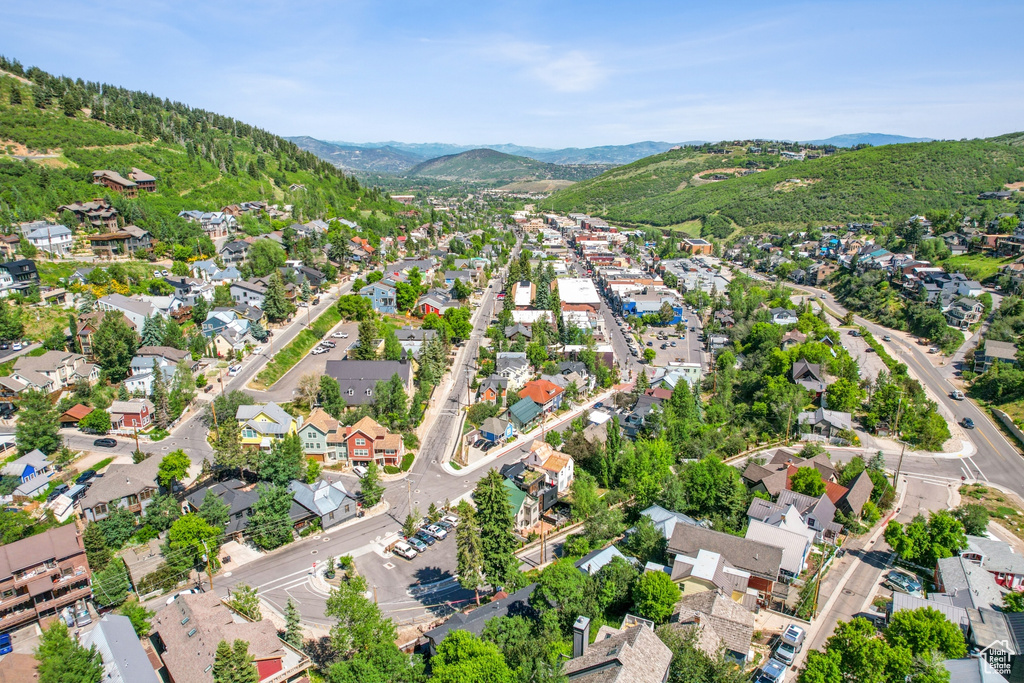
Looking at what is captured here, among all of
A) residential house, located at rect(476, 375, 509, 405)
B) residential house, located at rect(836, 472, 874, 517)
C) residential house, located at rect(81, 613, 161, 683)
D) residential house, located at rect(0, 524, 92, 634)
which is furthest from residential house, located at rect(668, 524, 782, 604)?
residential house, located at rect(0, 524, 92, 634)

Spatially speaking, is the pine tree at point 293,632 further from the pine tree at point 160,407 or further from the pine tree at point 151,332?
the pine tree at point 151,332

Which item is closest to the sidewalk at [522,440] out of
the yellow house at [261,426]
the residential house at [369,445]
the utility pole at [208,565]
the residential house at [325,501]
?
the residential house at [369,445]

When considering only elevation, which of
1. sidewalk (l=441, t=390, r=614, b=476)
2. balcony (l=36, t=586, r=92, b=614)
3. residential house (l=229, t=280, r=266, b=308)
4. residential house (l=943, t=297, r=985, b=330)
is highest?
residential house (l=229, t=280, r=266, b=308)

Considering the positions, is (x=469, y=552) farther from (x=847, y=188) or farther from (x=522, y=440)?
(x=847, y=188)

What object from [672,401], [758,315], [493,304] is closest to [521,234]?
[493,304]

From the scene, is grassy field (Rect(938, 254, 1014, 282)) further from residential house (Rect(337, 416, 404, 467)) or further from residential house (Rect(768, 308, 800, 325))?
residential house (Rect(337, 416, 404, 467))

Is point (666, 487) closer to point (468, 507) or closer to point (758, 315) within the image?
point (468, 507)

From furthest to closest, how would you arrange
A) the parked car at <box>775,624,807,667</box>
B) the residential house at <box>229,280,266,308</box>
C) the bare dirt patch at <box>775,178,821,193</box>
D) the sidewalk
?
the bare dirt patch at <box>775,178,821,193</box> < the residential house at <box>229,280,266,308</box> < the sidewalk < the parked car at <box>775,624,807,667</box>
